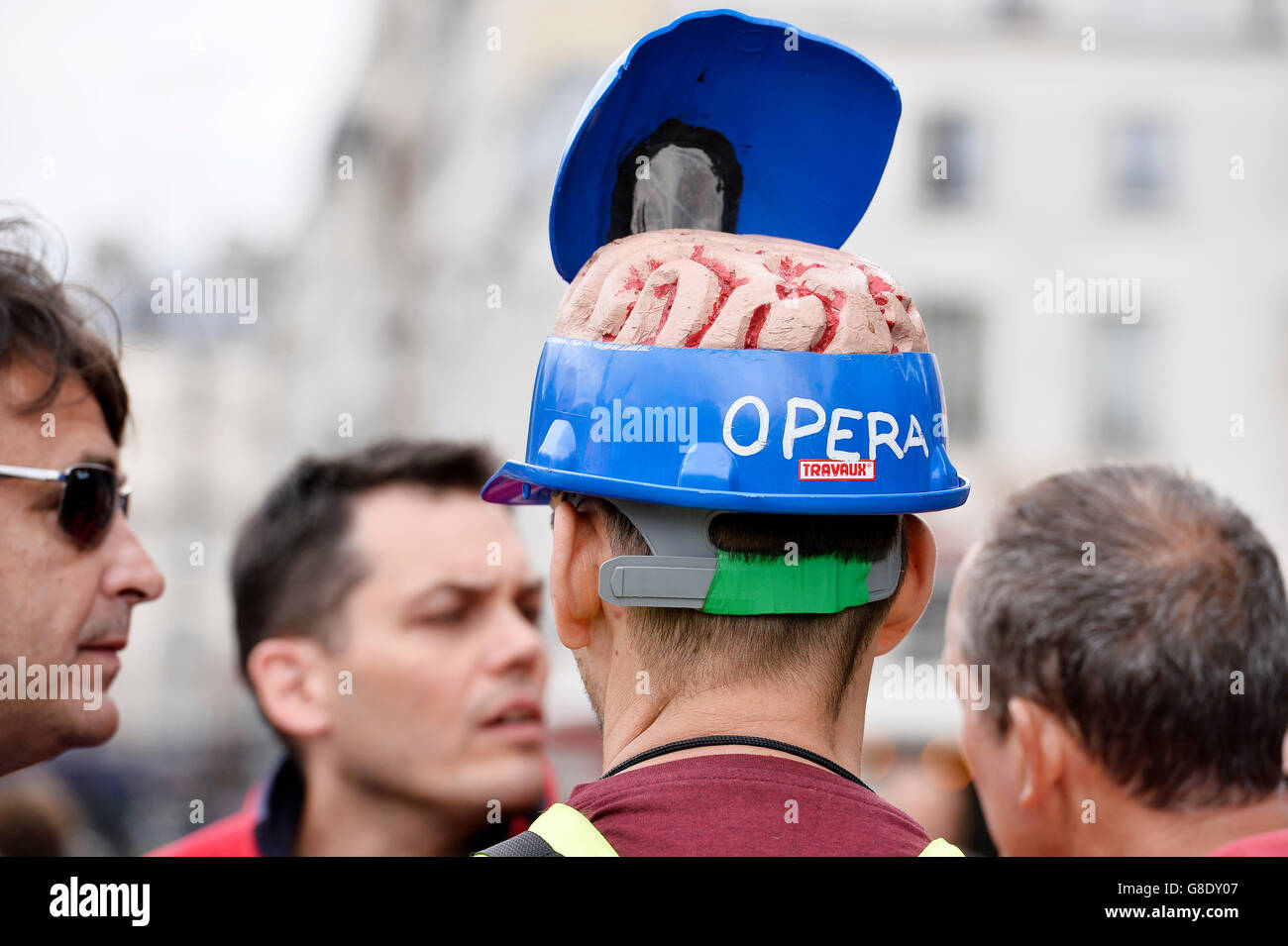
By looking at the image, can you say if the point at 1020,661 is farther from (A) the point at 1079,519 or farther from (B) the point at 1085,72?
(B) the point at 1085,72

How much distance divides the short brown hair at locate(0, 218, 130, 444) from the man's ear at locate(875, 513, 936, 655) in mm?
2212

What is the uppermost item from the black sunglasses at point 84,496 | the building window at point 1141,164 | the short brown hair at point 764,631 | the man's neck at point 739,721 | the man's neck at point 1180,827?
the building window at point 1141,164

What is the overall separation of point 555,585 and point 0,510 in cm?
177

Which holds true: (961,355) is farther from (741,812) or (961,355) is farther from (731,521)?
(741,812)

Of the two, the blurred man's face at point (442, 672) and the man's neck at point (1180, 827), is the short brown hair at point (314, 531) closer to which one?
the blurred man's face at point (442, 672)

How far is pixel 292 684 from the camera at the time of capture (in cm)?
433

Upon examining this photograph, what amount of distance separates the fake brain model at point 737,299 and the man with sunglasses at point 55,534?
5.41ft

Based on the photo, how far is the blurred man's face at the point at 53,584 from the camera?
3.02m

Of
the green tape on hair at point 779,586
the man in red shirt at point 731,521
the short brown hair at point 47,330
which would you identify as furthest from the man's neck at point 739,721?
the short brown hair at point 47,330

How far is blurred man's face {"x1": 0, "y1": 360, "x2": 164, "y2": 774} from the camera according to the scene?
302cm

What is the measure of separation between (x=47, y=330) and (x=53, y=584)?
66cm

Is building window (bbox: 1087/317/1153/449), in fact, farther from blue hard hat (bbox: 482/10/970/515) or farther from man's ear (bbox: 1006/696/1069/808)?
blue hard hat (bbox: 482/10/970/515)

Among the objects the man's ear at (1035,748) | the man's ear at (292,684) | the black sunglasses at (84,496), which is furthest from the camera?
the man's ear at (292,684)
